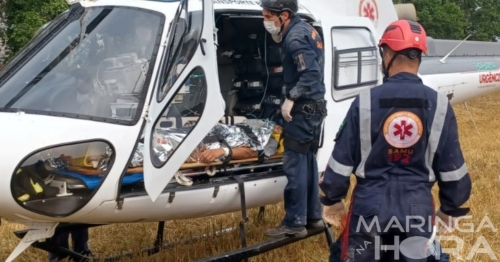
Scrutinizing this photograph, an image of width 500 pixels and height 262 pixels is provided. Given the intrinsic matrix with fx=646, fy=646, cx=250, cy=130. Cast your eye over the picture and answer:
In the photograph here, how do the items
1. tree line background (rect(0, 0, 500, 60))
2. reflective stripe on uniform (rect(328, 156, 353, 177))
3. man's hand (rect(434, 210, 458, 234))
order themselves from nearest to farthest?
reflective stripe on uniform (rect(328, 156, 353, 177)) < man's hand (rect(434, 210, 458, 234)) < tree line background (rect(0, 0, 500, 60))

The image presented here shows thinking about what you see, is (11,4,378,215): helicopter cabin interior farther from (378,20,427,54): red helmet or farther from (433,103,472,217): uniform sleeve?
(433,103,472,217): uniform sleeve

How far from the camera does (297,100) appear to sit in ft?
14.5

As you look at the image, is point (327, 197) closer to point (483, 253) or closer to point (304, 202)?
point (304, 202)

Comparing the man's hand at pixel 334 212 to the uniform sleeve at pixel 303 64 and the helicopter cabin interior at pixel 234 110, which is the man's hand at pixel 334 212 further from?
the uniform sleeve at pixel 303 64

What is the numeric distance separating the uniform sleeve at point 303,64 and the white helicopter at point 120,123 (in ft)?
1.69

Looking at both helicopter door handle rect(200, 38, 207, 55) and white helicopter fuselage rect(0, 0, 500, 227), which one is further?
helicopter door handle rect(200, 38, 207, 55)

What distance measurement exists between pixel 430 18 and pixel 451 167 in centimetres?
3166

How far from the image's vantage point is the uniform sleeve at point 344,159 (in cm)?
300

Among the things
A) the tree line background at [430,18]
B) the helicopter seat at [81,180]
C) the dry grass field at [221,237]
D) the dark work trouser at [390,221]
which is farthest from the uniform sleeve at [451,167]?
the tree line background at [430,18]

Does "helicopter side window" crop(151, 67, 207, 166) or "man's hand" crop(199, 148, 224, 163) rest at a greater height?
"helicopter side window" crop(151, 67, 207, 166)

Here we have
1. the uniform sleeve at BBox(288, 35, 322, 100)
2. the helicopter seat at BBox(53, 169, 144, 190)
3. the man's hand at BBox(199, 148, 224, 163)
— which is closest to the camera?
the helicopter seat at BBox(53, 169, 144, 190)

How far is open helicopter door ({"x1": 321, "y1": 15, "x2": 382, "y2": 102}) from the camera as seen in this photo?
509 centimetres

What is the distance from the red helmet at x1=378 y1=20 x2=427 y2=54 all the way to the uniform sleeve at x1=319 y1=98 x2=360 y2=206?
0.31m

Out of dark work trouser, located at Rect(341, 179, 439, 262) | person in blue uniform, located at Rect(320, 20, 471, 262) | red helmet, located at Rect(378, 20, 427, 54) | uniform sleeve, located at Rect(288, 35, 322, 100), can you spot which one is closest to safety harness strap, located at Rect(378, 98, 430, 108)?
person in blue uniform, located at Rect(320, 20, 471, 262)
